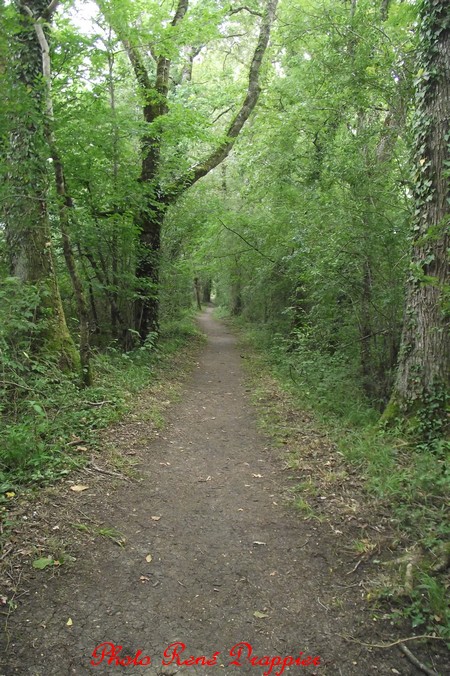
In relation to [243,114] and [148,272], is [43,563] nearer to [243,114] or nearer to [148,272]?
[148,272]

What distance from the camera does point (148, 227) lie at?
10023 mm

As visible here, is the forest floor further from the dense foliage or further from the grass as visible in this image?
the dense foliage

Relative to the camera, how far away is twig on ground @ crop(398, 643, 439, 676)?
2.30 meters

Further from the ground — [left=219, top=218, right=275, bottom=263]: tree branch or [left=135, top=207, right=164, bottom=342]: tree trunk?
[left=219, top=218, right=275, bottom=263]: tree branch

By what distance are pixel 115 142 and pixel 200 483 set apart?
613 centimetres

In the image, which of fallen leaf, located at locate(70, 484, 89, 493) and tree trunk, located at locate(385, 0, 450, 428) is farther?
tree trunk, located at locate(385, 0, 450, 428)

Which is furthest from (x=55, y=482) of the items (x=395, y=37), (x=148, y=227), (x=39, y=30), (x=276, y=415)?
(x=395, y=37)

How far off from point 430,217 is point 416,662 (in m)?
4.45

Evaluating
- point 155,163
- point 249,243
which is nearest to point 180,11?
point 155,163

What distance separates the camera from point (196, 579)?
307 centimetres

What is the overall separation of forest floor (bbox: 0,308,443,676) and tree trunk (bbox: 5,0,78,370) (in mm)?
2260

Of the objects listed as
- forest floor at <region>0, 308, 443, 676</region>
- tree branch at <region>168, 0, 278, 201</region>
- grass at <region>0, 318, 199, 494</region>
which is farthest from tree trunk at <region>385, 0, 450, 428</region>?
tree branch at <region>168, 0, 278, 201</region>

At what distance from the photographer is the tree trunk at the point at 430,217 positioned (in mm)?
4707

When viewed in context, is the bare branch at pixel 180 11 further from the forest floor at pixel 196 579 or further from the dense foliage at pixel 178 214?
the forest floor at pixel 196 579
